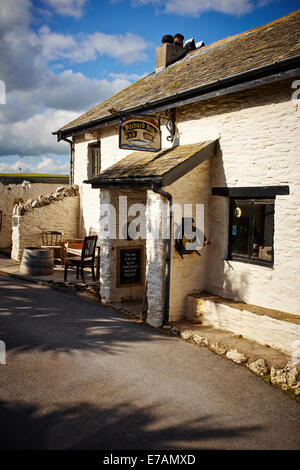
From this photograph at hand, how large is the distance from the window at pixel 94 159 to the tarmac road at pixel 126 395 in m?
6.60

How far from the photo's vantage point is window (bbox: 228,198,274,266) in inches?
257

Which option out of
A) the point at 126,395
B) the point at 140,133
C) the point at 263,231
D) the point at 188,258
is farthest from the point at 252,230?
the point at 126,395

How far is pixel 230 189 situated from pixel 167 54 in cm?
733

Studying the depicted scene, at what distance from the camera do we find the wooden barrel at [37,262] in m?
10.3

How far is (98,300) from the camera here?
27.9 ft

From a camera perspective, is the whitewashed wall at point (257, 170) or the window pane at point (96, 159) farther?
the window pane at point (96, 159)

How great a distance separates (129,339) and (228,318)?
175 centimetres

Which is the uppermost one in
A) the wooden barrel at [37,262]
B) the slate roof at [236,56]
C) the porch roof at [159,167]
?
the slate roof at [236,56]

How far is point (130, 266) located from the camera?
8.50m

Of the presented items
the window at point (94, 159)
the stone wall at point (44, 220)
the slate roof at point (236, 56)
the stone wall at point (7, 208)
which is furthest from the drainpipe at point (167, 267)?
the stone wall at point (7, 208)

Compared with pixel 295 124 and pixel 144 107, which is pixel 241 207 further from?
pixel 144 107

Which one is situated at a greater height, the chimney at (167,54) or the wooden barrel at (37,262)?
the chimney at (167,54)

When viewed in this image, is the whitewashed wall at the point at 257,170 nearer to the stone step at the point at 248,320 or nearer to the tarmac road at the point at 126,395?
the stone step at the point at 248,320
